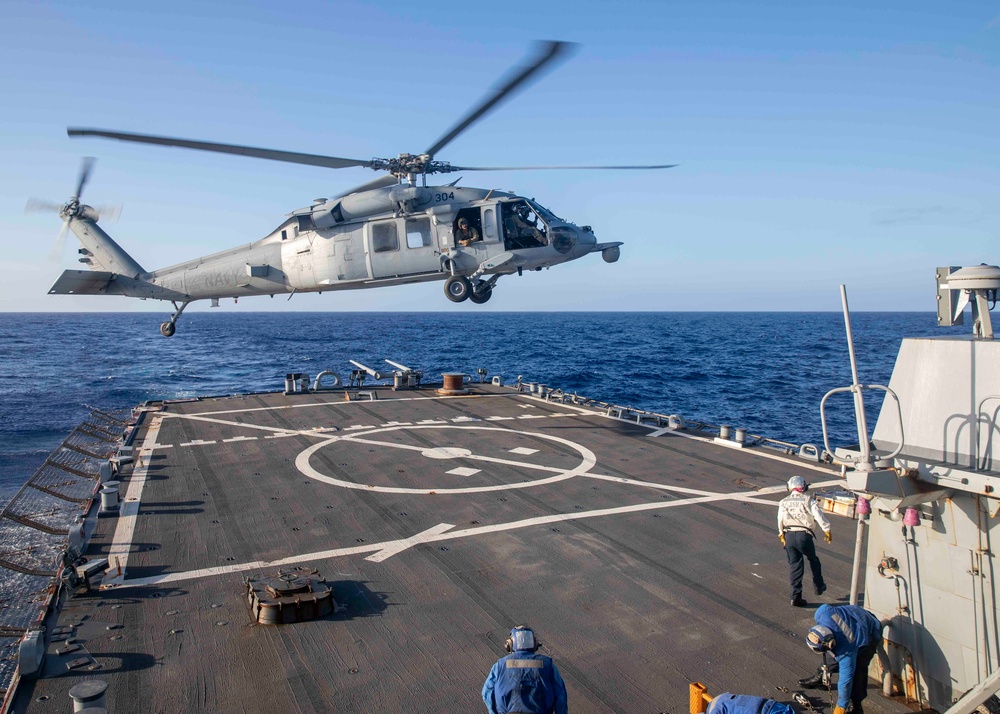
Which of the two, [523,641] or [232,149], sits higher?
[232,149]

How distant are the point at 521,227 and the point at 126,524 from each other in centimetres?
1351

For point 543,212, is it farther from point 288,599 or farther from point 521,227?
point 288,599

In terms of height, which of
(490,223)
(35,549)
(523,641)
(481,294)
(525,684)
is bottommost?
(35,549)

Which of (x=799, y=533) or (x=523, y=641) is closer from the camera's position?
(x=523, y=641)

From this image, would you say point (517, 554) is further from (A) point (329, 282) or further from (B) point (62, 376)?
(B) point (62, 376)

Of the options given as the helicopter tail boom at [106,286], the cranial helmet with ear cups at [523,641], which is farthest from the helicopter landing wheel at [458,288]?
the cranial helmet with ear cups at [523,641]

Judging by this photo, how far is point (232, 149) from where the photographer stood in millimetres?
16516

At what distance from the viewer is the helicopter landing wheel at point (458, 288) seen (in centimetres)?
2109

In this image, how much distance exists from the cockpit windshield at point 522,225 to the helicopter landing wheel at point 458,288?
188 cm

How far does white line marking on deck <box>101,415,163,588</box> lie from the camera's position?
10756 mm

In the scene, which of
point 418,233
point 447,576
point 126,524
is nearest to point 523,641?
point 447,576

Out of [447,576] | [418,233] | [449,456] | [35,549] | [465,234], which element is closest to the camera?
[447,576]

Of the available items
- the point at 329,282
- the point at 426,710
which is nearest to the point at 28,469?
the point at 329,282

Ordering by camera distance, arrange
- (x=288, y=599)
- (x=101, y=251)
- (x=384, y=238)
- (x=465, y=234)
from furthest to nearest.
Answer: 1. (x=101, y=251)
2. (x=384, y=238)
3. (x=465, y=234)
4. (x=288, y=599)
